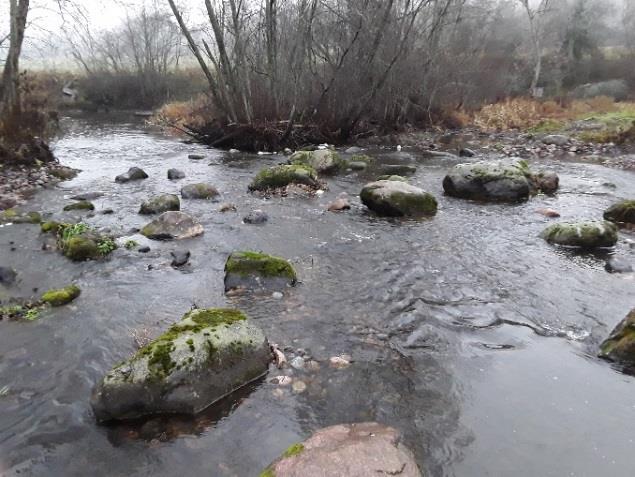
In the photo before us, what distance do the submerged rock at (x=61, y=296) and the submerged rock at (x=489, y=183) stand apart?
335 inches

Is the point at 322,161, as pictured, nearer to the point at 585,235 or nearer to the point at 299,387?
the point at 585,235

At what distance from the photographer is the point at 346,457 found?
3529 millimetres

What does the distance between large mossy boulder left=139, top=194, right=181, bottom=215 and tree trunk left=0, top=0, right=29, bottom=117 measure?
637cm

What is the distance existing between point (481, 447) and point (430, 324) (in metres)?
2.00

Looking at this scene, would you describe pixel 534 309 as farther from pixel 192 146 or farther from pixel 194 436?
pixel 192 146

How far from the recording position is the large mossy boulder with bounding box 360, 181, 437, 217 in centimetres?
1002

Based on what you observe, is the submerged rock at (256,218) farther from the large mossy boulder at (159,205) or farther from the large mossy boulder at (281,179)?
the large mossy boulder at (281,179)

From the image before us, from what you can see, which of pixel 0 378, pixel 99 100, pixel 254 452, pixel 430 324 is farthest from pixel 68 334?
pixel 99 100

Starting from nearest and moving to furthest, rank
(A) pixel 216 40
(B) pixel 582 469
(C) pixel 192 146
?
(B) pixel 582 469
(A) pixel 216 40
(C) pixel 192 146

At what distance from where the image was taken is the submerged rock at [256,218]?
31.8 ft

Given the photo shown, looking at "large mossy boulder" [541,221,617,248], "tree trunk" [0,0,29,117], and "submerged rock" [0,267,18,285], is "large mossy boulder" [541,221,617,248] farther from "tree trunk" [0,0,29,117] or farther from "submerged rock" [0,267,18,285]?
"tree trunk" [0,0,29,117]

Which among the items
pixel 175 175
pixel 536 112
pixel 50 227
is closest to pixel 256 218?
pixel 50 227

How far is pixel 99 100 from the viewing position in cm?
3675

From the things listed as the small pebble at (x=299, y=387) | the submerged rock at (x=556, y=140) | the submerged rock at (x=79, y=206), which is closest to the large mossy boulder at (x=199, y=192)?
the submerged rock at (x=79, y=206)
